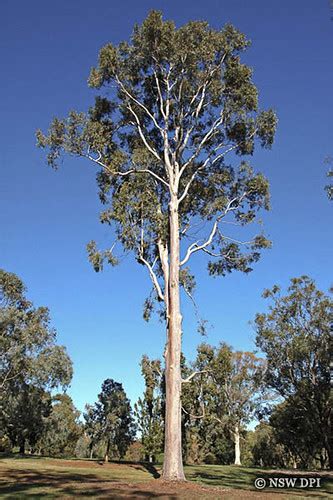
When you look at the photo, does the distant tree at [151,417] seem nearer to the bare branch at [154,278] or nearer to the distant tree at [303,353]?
the distant tree at [303,353]

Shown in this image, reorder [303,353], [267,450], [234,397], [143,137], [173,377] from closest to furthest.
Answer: [173,377]
[143,137]
[303,353]
[234,397]
[267,450]

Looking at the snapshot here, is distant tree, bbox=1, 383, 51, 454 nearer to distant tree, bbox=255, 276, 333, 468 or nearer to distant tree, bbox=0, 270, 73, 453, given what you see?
distant tree, bbox=0, 270, 73, 453

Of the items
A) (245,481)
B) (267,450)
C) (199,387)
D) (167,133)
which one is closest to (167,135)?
(167,133)

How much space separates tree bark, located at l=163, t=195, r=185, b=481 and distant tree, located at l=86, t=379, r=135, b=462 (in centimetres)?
2396

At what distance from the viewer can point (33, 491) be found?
909 cm

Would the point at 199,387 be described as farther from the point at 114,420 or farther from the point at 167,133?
the point at 167,133

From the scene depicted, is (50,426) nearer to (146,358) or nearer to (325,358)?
(146,358)

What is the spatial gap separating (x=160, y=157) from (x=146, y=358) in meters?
20.2

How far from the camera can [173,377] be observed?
42.9 feet

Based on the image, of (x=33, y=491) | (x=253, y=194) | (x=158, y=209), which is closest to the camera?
(x=33, y=491)

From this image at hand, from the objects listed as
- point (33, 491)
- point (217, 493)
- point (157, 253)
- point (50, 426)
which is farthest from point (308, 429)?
point (33, 491)

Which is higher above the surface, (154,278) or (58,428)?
(154,278)

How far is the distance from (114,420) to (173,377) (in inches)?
964

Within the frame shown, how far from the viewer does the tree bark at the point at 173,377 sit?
39.4ft
